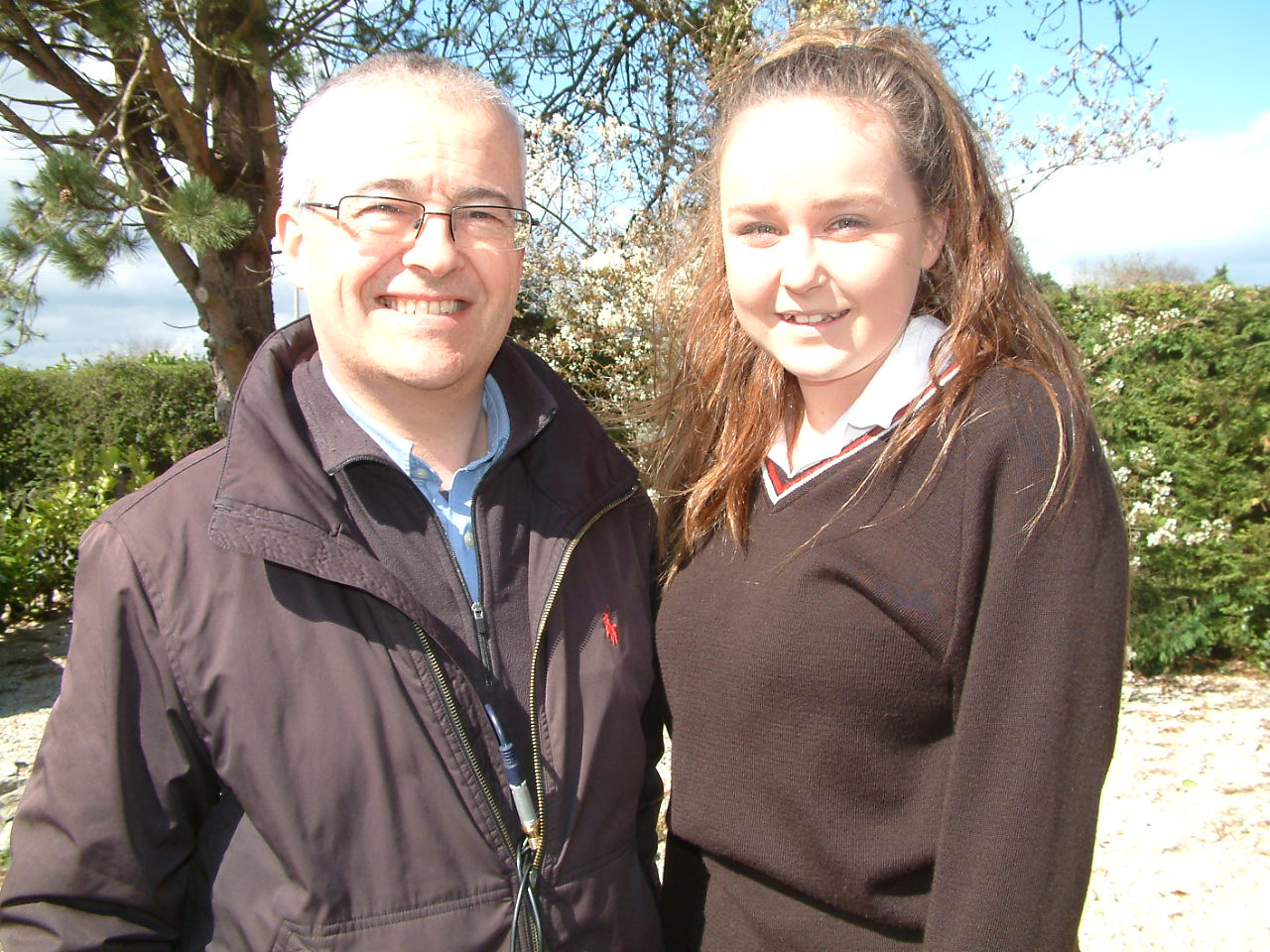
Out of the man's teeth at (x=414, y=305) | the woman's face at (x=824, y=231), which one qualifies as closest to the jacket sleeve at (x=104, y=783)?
the man's teeth at (x=414, y=305)

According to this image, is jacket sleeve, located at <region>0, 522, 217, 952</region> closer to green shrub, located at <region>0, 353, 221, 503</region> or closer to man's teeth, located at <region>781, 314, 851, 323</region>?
man's teeth, located at <region>781, 314, 851, 323</region>

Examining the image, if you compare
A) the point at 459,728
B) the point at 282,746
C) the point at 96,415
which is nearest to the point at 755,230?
the point at 459,728

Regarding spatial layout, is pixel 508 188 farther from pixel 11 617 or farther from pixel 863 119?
pixel 11 617

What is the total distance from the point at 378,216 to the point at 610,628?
31.9 inches

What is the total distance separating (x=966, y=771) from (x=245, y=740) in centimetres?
102

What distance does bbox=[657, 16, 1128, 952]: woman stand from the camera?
1332mm

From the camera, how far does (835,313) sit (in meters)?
1.63

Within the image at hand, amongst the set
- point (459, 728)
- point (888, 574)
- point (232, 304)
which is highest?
point (232, 304)

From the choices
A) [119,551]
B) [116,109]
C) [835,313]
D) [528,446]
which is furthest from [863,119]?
[116,109]

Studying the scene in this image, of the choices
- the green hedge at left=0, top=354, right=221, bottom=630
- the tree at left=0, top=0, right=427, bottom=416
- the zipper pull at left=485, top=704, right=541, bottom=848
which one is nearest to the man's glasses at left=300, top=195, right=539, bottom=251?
the zipper pull at left=485, top=704, right=541, bottom=848

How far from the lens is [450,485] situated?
1799mm

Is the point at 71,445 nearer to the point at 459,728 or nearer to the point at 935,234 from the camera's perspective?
the point at 459,728

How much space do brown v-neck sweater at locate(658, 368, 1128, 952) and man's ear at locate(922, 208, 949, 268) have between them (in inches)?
11.8

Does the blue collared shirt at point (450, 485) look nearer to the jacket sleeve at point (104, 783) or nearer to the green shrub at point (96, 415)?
the jacket sleeve at point (104, 783)
